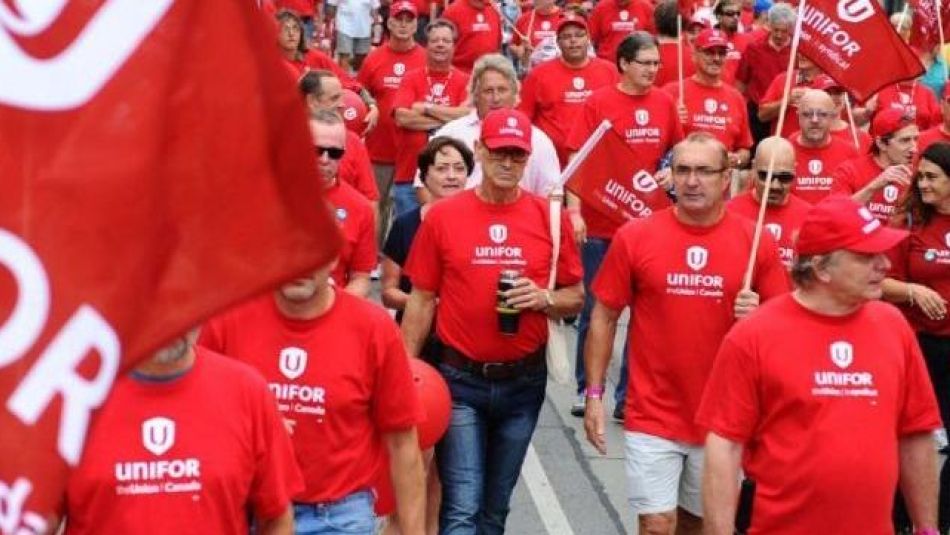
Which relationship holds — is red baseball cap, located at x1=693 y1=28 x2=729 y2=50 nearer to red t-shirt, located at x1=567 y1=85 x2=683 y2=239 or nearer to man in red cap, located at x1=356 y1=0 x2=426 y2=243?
red t-shirt, located at x1=567 y1=85 x2=683 y2=239

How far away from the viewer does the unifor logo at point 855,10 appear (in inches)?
402

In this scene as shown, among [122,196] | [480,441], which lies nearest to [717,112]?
[480,441]

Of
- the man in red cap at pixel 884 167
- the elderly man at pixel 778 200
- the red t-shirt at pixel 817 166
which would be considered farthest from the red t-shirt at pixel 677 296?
the red t-shirt at pixel 817 166

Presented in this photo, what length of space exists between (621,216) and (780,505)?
342 centimetres

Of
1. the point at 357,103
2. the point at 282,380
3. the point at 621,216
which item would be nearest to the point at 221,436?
the point at 282,380

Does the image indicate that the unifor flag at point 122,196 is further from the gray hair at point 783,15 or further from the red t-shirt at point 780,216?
the gray hair at point 783,15

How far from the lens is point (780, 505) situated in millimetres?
6273

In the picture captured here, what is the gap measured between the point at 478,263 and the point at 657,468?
3.58ft

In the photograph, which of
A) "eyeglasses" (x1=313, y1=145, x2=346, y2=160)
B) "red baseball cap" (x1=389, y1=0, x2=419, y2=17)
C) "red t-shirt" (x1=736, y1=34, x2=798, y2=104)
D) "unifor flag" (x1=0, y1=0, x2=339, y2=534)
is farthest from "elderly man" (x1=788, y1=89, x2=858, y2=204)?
"unifor flag" (x1=0, y1=0, x2=339, y2=534)

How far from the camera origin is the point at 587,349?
8.12m

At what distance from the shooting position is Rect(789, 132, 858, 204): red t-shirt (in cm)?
1111

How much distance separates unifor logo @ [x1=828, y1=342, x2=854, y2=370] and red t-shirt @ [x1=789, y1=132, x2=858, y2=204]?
16.2ft

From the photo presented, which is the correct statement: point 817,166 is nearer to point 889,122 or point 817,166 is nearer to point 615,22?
point 889,122

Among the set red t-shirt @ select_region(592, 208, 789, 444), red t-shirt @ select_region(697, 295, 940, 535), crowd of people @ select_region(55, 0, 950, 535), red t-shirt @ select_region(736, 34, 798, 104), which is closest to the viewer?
crowd of people @ select_region(55, 0, 950, 535)
